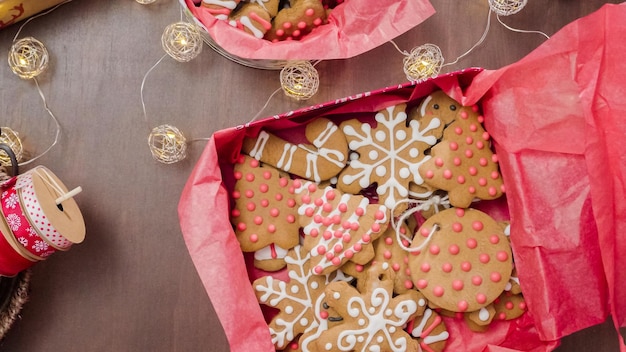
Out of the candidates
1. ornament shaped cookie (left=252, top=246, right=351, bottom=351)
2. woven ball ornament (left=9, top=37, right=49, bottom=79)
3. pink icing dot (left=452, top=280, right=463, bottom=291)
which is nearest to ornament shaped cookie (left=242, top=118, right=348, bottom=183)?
ornament shaped cookie (left=252, top=246, right=351, bottom=351)

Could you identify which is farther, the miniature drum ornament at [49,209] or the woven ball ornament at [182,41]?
the woven ball ornament at [182,41]

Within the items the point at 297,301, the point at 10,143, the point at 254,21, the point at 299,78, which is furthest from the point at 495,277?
the point at 10,143

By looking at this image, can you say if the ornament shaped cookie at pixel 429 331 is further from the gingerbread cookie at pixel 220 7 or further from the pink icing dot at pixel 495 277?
the gingerbread cookie at pixel 220 7

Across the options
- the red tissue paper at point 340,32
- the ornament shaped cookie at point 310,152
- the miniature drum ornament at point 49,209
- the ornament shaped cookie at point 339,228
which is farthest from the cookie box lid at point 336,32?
the miniature drum ornament at point 49,209

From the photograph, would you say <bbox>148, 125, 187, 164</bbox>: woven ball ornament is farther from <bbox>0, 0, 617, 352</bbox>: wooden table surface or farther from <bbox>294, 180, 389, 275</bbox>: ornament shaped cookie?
<bbox>294, 180, 389, 275</bbox>: ornament shaped cookie

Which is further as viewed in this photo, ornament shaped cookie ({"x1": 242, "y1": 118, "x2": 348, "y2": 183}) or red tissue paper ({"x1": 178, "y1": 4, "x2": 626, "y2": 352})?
ornament shaped cookie ({"x1": 242, "y1": 118, "x2": 348, "y2": 183})

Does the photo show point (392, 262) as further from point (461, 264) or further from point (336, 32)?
point (336, 32)
